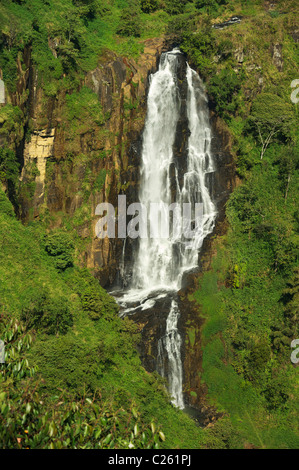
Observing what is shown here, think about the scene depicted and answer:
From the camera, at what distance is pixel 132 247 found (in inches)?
1158

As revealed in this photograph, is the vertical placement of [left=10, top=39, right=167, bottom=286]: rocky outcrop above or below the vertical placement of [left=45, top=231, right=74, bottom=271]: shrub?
above

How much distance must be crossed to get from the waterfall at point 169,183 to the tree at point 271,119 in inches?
135

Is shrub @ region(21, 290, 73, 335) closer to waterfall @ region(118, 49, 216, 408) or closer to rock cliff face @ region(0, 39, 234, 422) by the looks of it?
rock cliff face @ region(0, 39, 234, 422)

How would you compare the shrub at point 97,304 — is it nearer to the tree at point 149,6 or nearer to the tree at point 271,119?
the tree at point 271,119

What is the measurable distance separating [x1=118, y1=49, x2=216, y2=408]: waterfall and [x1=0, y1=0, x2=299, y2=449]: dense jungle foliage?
52.7 inches

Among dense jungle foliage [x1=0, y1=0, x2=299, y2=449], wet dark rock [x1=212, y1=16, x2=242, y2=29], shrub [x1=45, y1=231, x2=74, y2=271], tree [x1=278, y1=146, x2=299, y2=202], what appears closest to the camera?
dense jungle foliage [x1=0, y1=0, x2=299, y2=449]

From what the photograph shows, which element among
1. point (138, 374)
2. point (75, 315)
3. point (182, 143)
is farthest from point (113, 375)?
point (182, 143)

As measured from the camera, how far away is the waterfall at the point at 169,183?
29.0 meters

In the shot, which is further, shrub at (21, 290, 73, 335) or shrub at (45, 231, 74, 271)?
shrub at (45, 231, 74, 271)

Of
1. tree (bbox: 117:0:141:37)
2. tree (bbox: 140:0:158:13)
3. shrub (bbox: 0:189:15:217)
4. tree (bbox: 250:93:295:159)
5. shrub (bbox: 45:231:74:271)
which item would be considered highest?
tree (bbox: 140:0:158:13)

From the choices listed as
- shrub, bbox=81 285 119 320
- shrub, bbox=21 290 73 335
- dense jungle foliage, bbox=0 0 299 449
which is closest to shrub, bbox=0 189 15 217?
dense jungle foliage, bbox=0 0 299 449

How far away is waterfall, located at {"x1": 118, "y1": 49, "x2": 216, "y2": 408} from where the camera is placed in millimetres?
29031

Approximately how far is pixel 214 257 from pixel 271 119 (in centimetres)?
1024

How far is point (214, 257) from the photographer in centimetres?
2912
